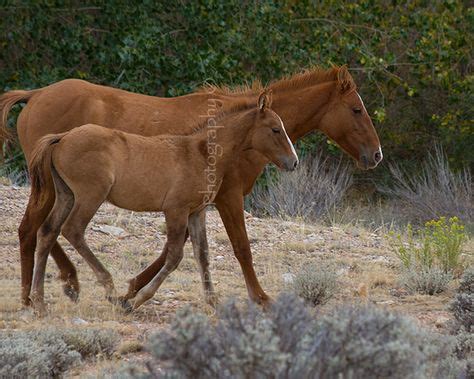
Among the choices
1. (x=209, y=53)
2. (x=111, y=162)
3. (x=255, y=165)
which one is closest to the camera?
(x=111, y=162)

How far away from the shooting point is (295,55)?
1506 centimetres

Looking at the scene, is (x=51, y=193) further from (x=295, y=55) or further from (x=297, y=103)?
(x=295, y=55)

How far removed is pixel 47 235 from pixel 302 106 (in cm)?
266

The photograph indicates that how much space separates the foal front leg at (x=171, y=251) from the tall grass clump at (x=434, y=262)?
2.21m

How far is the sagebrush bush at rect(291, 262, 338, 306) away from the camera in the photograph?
827 centimetres

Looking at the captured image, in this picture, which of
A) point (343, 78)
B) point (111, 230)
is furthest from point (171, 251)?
point (111, 230)

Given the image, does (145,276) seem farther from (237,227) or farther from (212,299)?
(237,227)

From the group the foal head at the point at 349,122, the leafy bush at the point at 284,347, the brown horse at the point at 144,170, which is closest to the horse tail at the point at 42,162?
the brown horse at the point at 144,170

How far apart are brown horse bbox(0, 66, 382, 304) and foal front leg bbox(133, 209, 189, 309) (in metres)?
0.29

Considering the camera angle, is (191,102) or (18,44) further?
(18,44)

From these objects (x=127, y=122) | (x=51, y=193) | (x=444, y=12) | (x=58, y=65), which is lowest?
(x=51, y=193)

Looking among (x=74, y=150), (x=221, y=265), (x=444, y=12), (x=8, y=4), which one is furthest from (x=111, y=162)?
(x=444, y=12)

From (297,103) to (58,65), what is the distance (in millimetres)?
7563

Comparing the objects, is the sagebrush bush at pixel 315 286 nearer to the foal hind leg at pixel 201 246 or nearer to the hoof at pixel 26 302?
the foal hind leg at pixel 201 246
